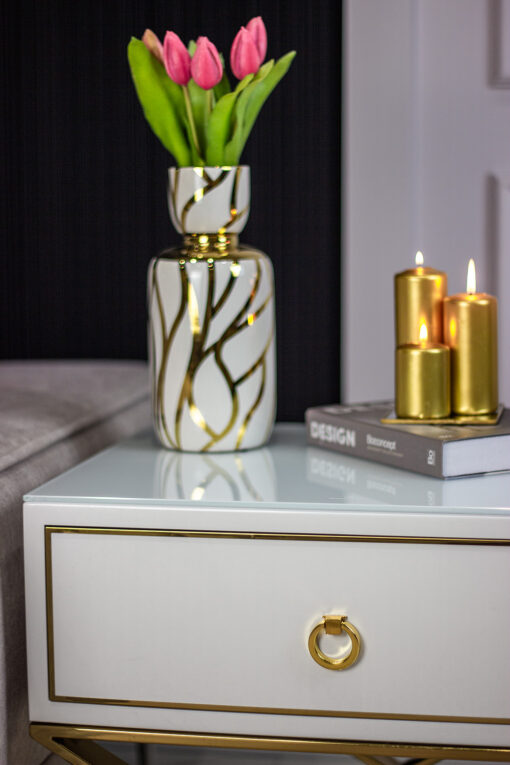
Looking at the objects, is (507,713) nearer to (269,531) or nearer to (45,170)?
(269,531)

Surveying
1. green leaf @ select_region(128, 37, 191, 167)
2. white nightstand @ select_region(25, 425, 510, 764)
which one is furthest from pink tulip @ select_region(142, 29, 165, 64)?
white nightstand @ select_region(25, 425, 510, 764)

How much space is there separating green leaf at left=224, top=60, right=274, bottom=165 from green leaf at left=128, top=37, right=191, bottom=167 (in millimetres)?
47

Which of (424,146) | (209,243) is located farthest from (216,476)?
(424,146)

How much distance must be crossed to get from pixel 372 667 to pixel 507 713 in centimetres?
11

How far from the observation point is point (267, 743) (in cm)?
74

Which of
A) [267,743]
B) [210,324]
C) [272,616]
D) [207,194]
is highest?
[207,194]

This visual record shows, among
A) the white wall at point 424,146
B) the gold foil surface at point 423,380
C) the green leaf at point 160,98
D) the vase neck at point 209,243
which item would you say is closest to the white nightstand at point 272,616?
the gold foil surface at point 423,380

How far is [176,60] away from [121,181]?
0.51m

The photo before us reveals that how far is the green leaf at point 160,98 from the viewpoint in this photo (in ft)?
3.09

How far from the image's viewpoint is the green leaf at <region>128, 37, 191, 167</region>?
3.09ft

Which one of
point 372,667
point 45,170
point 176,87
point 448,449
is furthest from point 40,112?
point 372,667

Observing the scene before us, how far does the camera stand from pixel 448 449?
2.63 feet

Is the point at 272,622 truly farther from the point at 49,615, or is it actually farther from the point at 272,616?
the point at 49,615

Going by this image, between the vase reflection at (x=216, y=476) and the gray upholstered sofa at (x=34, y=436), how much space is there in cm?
12
